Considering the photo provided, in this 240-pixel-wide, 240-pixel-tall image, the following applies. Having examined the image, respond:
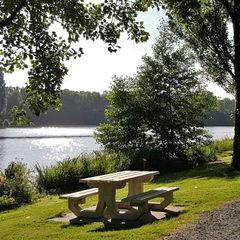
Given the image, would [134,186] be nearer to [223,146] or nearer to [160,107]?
[160,107]

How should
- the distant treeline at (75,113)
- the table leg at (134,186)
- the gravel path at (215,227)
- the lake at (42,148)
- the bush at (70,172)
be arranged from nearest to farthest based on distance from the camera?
the gravel path at (215,227)
the table leg at (134,186)
the bush at (70,172)
the lake at (42,148)
the distant treeline at (75,113)

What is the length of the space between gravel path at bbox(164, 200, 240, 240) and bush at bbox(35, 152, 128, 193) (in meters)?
8.42

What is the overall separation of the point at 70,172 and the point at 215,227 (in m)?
10.2

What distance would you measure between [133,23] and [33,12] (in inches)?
54.7

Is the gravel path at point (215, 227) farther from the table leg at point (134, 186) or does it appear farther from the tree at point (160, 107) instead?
the tree at point (160, 107)

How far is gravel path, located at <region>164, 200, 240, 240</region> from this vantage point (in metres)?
6.22

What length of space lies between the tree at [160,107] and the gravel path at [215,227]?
1286 centimetres

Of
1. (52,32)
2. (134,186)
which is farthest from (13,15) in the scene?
(134,186)

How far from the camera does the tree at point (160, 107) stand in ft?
69.6

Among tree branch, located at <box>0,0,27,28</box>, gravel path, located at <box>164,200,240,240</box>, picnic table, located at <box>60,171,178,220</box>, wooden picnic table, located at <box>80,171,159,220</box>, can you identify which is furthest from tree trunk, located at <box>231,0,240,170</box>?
tree branch, located at <box>0,0,27,28</box>

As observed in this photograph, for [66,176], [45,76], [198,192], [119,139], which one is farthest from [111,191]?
[119,139]

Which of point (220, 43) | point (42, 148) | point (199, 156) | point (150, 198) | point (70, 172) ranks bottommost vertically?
point (42, 148)

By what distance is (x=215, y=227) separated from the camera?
6754mm

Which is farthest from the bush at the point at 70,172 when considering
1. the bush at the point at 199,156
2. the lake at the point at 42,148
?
the bush at the point at 199,156
